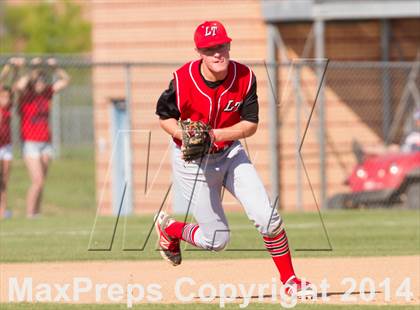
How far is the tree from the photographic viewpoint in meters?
45.3

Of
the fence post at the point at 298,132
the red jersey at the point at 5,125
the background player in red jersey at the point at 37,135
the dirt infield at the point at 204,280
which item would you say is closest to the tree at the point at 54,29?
the fence post at the point at 298,132

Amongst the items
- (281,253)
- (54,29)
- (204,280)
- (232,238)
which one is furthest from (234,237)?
(54,29)

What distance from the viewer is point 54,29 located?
4578 cm

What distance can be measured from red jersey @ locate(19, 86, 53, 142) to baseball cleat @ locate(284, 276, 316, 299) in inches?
390

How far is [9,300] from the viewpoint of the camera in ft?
30.9

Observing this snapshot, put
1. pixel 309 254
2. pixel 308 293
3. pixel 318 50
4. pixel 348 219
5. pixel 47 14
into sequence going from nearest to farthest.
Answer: pixel 308 293
pixel 309 254
pixel 348 219
pixel 318 50
pixel 47 14

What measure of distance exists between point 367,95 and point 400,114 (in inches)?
29.2

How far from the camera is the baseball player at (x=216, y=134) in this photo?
9.20 metres

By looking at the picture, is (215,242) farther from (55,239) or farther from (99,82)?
(99,82)

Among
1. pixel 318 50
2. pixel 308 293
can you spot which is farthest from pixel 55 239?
pixel 318 50

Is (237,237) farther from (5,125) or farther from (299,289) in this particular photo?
(5,125)

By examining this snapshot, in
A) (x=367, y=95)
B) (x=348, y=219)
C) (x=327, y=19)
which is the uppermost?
(x=327, y=19)

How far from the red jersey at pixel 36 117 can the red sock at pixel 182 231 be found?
865 cm

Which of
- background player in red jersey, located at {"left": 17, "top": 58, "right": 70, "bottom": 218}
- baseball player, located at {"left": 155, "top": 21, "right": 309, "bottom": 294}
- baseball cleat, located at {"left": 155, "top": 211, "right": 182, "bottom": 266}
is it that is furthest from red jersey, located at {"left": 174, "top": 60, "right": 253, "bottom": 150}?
background player in red jersey, located at {"left": 17, "top": 58, "right": 70, "bottom": 218}
